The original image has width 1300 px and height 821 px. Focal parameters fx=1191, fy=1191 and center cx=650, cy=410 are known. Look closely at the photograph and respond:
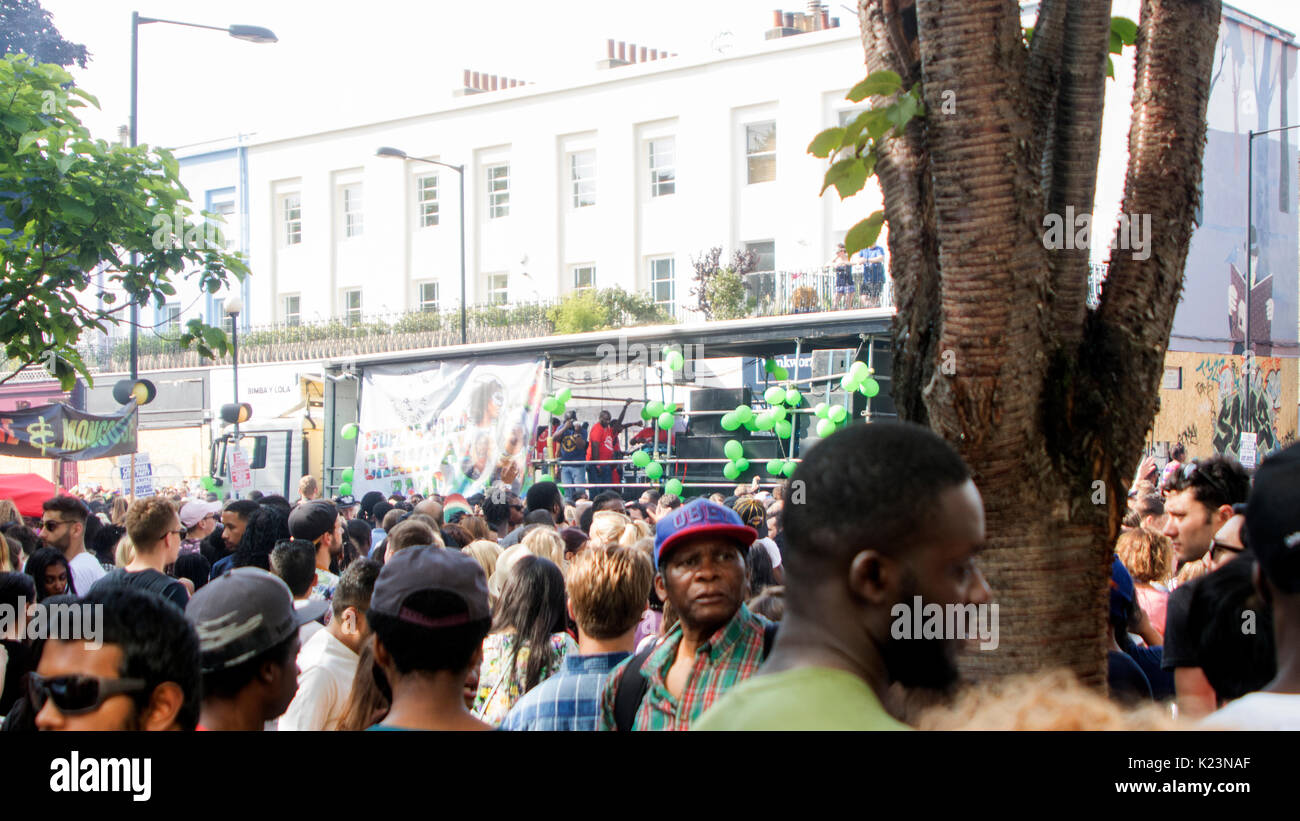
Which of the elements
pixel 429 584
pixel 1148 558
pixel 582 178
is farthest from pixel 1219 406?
pixel 429 584

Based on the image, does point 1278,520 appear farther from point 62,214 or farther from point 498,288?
point 498,288

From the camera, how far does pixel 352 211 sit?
3528 centimetres

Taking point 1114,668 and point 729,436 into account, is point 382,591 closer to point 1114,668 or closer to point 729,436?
point 1114,668

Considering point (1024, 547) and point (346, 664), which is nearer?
point (1024, 547)

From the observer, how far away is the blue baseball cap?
3879 mm

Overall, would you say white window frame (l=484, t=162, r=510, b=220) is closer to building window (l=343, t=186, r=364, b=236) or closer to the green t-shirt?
building window (l=343, t=186, r=364, b=236)

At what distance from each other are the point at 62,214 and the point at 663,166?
2425 cm

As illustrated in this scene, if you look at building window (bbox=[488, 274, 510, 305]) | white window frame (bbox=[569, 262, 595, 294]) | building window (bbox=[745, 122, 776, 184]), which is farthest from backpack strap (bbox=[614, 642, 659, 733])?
building window (bbox=[488, 274, 510, 305])

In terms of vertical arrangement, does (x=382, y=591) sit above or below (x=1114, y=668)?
above

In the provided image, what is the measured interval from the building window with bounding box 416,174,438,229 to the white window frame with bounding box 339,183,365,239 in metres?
2.12

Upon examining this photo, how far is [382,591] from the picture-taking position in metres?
3.07
